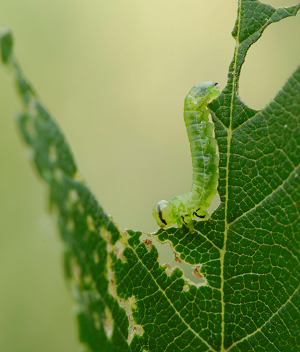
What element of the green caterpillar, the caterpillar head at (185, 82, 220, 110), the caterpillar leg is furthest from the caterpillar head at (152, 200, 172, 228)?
the caterpillar head at (185, 82, 220, 110)

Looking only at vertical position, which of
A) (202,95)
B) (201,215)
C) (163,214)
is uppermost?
(202,95)

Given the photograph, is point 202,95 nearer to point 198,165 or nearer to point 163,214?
point 198,165

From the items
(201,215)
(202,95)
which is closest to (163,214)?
(201,215)

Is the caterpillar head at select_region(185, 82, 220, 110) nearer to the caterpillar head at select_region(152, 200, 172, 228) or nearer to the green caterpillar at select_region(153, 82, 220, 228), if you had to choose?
the green caterpillar at select_region(153, 82, 220, 228)

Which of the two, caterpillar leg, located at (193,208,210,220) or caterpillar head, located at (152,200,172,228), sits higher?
caterpillar head, located at (152,200,172,228)

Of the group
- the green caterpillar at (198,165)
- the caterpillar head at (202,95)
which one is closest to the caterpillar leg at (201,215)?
the green caterpillar at (198,165)

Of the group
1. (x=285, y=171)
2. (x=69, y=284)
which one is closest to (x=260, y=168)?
(x=285, y=171)

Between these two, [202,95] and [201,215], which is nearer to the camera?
[201,215]

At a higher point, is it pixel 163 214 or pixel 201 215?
pixel 163 214
